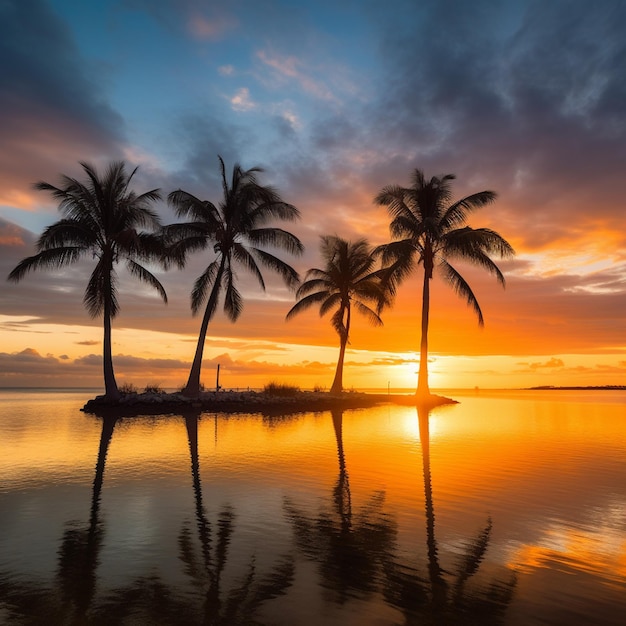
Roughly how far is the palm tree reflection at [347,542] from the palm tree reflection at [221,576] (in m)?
0.47

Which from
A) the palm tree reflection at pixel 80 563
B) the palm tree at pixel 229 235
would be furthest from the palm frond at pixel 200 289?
the palm tree reflection at pixel 80 563

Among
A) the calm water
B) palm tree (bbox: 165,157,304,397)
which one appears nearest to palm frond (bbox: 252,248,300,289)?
palm tree (bbox: 165,157,304,397)

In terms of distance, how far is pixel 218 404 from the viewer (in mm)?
27703

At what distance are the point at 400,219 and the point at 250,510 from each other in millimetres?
28258

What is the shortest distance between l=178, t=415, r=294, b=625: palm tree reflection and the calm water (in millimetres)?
21

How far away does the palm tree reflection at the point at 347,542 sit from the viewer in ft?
16.5

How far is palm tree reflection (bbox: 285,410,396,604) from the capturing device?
16.5 feet

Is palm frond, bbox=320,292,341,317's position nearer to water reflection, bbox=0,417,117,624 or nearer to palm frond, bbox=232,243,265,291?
palm frond, bbox=232,243,265,291

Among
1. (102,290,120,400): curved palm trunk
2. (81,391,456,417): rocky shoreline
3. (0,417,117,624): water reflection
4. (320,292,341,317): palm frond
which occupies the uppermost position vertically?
(320,292,341,317): palm frond

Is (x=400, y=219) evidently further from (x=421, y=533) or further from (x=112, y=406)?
(x=421, y=533)

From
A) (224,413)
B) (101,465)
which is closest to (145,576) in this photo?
(101,465)

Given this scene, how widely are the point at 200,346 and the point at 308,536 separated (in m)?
23.8

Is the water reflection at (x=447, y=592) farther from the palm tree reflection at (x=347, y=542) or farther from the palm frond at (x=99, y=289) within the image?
the palm frond at (x=99, y=289)

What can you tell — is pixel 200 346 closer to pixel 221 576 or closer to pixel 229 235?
pixel 229 235
